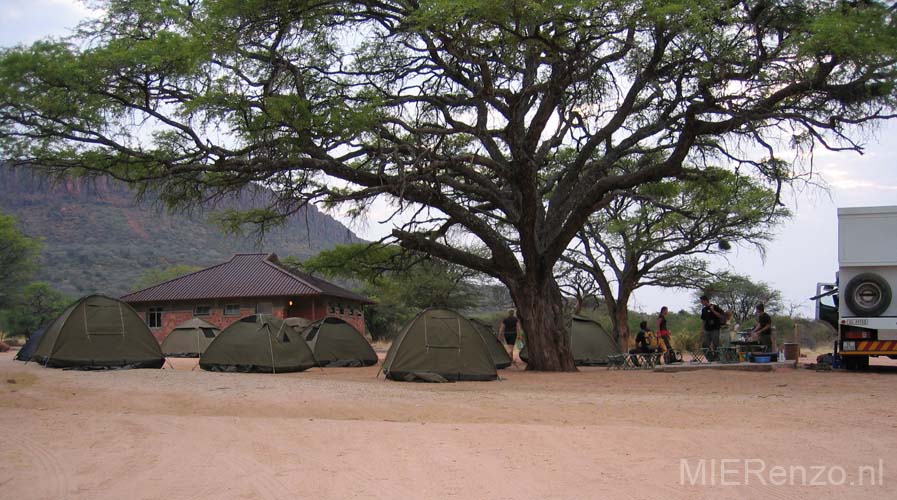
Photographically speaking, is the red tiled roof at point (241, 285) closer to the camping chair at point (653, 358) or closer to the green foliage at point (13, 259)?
the green foliage at point (13, 259)

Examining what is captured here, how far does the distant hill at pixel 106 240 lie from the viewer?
204 feet

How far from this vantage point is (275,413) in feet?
30.5

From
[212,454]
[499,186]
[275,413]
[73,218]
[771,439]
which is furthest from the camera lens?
[73,218]

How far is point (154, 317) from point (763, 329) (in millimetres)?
32604

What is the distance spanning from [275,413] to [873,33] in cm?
1125

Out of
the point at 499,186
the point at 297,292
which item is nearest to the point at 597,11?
the point at 499,186

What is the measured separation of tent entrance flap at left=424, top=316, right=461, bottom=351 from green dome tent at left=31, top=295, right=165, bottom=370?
258 inches

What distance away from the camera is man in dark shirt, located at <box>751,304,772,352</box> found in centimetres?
1738

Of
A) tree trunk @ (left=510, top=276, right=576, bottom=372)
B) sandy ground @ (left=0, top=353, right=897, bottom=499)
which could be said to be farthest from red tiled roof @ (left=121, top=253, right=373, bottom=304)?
sandy ground @ (left=0, top=353, right=897, bottom=499)

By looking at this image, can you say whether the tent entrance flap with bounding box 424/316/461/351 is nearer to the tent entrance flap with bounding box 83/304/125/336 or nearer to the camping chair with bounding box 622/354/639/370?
the camping chair with bounding box 622/354/639/370

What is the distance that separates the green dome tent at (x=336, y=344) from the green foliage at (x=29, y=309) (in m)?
33.0

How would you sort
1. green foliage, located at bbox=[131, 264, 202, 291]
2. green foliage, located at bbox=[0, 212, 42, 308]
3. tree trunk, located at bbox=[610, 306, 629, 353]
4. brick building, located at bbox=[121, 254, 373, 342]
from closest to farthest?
tree trunk, located at bbox=[610, 306, 629, 353] → brick building, located at bbox=[121, 254, 373, 342] → green foliage, located at bbox=[0, 212, 42, 308] → green foliage, located at bbox=[131, 264, 202, 291]

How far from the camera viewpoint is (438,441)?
284 inches

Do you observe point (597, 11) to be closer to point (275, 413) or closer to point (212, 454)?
point (275, 413)
